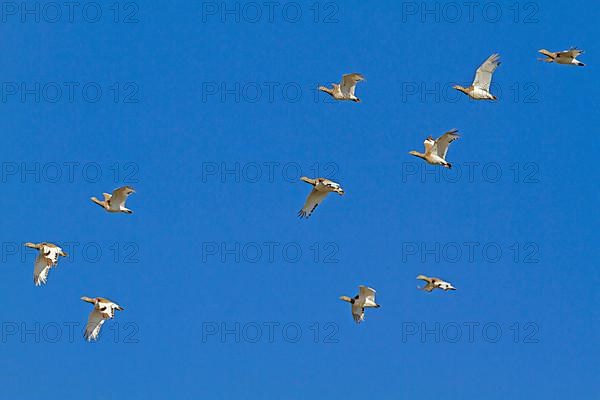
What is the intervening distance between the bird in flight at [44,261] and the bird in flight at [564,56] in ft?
92.0

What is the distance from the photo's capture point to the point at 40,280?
15825cm

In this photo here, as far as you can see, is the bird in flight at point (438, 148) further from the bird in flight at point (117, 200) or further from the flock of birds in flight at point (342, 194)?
the bird in flight at point (117, 200)

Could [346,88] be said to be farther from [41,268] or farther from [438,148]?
[41,268]

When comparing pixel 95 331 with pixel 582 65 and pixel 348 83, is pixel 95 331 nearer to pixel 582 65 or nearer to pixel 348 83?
pixel 348 83

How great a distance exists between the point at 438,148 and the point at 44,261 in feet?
73.3

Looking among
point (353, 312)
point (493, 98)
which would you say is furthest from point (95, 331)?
point (493, 98)

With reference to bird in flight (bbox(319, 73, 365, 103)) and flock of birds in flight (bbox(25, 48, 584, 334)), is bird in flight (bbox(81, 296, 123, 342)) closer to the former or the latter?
flock of birds in flight (bbox(25, 48, 584, 334))

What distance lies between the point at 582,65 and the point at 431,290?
14.5m

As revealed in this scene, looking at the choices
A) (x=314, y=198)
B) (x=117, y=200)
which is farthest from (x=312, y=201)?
(x=117, y=200)

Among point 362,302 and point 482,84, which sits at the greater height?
point 482,84

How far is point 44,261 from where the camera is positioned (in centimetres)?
15900

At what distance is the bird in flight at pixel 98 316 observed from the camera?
157750mm

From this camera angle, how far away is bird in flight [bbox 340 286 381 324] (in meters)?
155

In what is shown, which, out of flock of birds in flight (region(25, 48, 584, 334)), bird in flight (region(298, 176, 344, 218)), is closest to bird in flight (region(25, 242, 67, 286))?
flock of birds in flight (region(25, 48, 584, 334))
